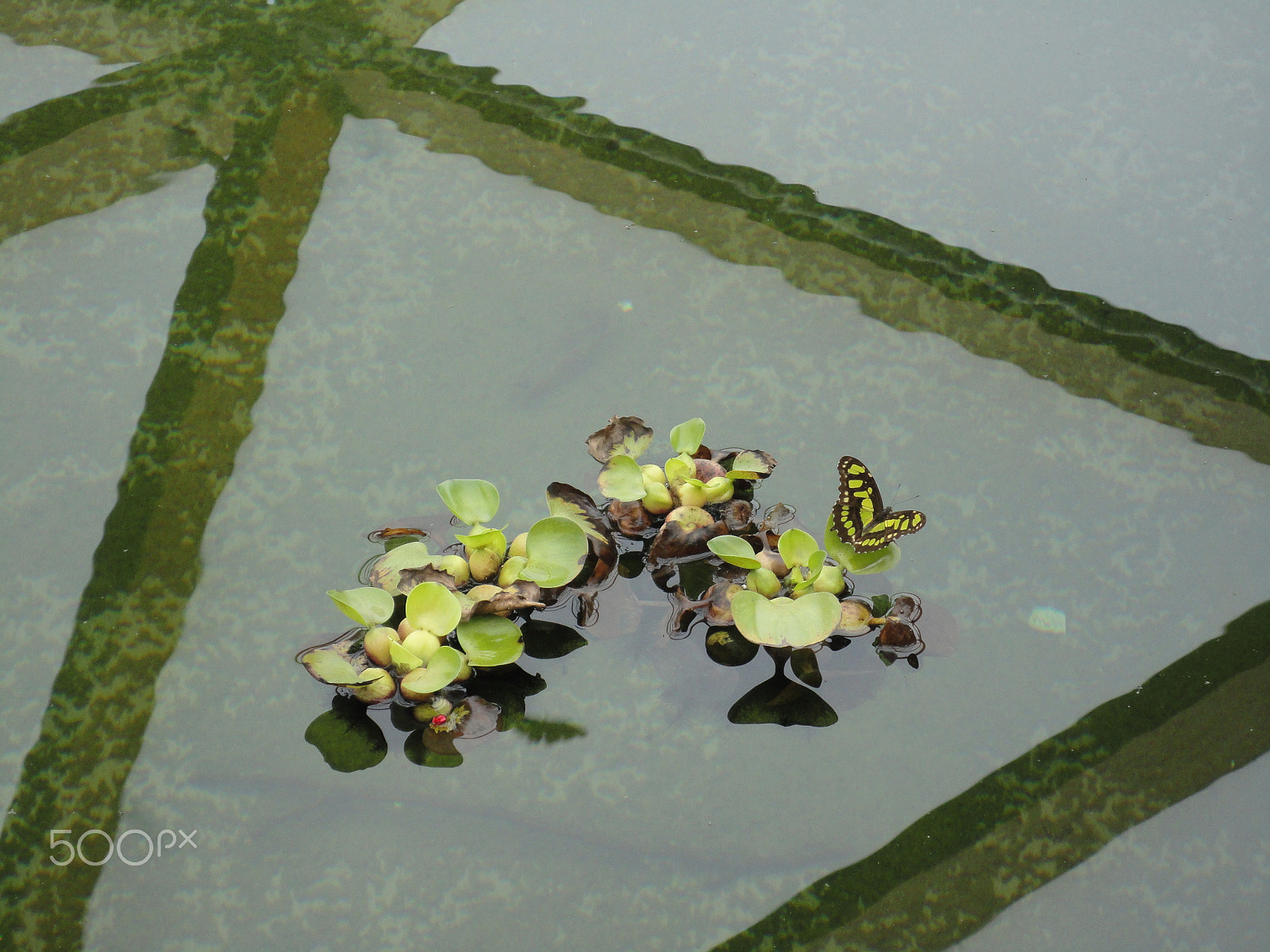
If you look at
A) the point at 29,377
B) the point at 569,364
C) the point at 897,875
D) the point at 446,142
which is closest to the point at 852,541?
the point at 897,875

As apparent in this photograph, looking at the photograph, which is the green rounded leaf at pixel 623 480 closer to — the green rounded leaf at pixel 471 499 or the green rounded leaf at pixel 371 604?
the green rounded leaf at pixel 471 499

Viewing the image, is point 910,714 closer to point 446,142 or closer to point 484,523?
point 484,523

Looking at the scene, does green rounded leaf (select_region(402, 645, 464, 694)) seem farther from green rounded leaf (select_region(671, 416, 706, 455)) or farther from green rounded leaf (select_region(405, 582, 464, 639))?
green rounded leaf (select_region(671, 416, 706, 455))

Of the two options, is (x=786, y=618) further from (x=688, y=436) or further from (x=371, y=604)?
(x=371, y=604)

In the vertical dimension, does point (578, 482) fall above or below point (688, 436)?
below

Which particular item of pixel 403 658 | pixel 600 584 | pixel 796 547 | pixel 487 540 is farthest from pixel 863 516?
pixel 403 658

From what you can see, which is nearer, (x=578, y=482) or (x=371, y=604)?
(x=371, y=604)
